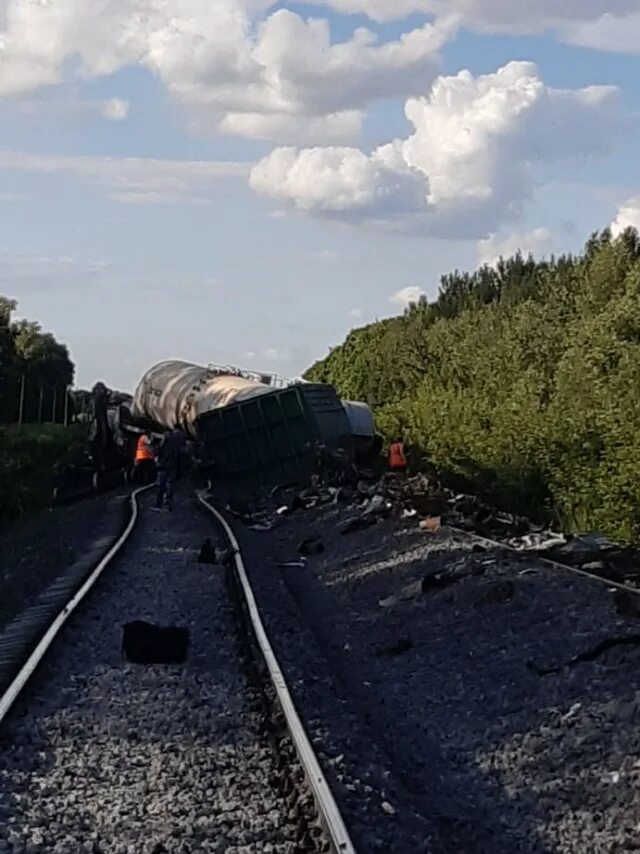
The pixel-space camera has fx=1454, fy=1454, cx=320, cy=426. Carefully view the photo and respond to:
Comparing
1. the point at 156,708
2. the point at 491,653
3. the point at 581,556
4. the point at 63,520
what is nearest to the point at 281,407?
the point at 63,520

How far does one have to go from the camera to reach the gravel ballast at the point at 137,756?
703 centimetres

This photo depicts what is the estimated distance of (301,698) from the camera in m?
10.6

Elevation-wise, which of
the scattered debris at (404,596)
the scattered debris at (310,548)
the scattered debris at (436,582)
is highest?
the scattered debris at (436,582)

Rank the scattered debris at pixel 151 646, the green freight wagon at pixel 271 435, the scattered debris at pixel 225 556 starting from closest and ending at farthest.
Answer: the scattered debris at pixel 151 646, the scattered debris at pixel 225 556, the green freight wagon at pixel 271 435

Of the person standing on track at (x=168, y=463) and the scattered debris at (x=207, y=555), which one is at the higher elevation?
the person standing on track at (x=168, y=463)

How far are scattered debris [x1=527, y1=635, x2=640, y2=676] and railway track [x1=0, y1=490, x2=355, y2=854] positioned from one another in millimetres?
2067

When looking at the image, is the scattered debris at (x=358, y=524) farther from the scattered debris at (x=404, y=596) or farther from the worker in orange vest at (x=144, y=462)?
the worker in orange vest at (x=144, y=462)

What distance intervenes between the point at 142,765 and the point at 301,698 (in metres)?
2.27

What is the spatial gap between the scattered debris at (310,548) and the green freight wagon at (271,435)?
9.21m

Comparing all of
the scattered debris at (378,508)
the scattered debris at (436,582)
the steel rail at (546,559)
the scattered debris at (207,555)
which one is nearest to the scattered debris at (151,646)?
the steel rail at (546,559)

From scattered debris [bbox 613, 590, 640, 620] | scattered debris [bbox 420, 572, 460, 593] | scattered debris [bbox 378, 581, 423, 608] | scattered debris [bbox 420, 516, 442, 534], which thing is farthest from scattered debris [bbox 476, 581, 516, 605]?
scattered debris [bbox 420, 516, 442, 534]

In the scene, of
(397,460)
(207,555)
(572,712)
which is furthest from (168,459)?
(572,712)

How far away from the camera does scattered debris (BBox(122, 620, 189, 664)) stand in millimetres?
12188

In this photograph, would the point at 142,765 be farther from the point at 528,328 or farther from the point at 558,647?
the point at 528,328
